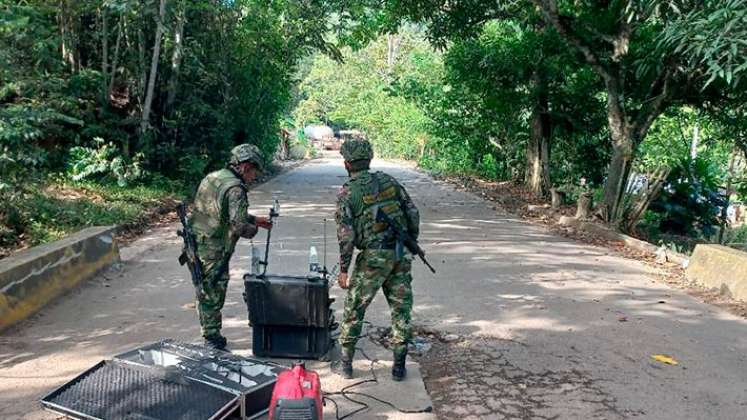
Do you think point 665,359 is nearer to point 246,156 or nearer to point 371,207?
point 371,207

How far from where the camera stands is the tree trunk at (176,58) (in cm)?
1476

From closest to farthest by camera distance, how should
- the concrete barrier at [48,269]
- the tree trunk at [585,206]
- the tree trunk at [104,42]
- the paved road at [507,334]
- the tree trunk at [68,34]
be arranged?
the paved road at [507,334], the concrete barrier at [48,269], the tree trunk at [585,206], the tree trunk at [68,34], the tree trunk at [104,42]

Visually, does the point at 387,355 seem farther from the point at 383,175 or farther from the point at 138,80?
the point at 138,80

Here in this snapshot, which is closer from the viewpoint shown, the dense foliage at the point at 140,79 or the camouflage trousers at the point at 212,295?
the camouflage trousers at the point at 212,295

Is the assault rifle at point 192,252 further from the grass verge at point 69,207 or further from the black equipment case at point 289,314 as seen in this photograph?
the grass verge at point 69,207

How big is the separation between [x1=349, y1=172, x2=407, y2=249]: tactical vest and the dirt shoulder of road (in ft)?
14.6

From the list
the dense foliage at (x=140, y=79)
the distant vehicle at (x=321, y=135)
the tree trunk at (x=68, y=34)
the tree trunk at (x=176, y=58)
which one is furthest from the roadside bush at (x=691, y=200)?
the distant vehicle at (x=321, y=135)

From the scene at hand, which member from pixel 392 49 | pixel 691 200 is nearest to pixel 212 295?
pixel 691 200

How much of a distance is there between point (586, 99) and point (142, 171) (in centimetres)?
1019

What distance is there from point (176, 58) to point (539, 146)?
358 inches

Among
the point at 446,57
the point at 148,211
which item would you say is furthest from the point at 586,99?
the point at 148,211

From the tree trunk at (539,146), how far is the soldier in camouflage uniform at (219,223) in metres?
11.7

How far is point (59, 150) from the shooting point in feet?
46.2

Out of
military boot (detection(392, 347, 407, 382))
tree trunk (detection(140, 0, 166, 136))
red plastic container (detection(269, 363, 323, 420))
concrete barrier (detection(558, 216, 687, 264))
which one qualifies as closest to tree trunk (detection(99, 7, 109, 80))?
tree trunk (detection(140, 0, 166, 136))
